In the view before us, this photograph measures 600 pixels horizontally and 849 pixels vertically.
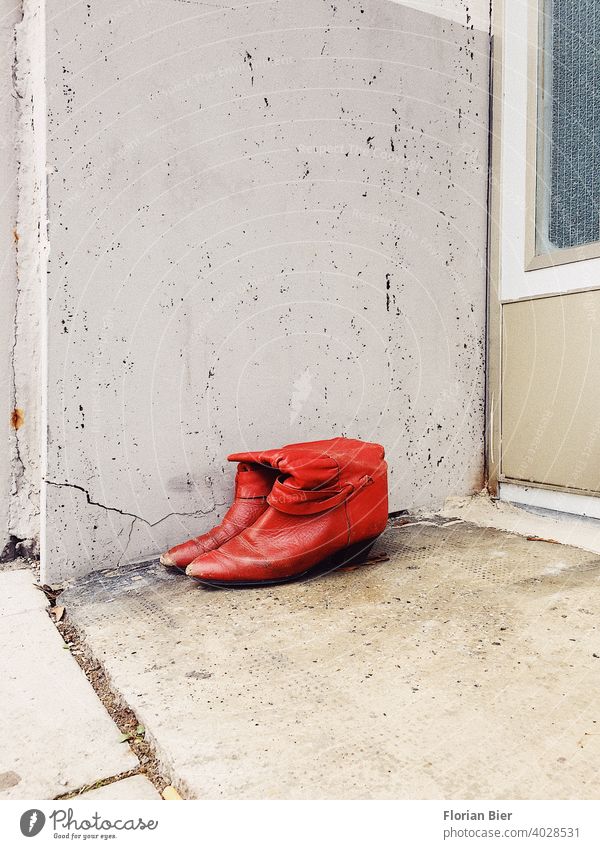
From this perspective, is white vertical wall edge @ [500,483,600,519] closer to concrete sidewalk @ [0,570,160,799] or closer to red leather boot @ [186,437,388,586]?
red leather boot @ [186,437,388,586]

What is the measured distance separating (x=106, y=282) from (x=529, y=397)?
1.38 metres

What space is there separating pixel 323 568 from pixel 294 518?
0.59 feet

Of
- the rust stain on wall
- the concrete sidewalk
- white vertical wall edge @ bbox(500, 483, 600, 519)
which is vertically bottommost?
the concrete sidewalk

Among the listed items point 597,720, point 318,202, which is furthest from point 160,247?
point 597,720

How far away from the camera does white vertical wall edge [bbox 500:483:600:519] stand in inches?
73.3

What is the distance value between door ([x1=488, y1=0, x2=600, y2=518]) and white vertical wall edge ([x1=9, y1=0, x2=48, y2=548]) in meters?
1.50

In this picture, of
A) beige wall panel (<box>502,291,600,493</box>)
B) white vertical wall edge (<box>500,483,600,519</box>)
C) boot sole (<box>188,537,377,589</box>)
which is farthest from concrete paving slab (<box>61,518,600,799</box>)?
beige wall panel (<box>502,291,600,493</box>)

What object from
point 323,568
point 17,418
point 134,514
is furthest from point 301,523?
point 17,418

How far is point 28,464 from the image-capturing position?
1.61 metres

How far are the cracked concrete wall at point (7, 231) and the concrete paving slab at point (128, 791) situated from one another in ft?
3.29

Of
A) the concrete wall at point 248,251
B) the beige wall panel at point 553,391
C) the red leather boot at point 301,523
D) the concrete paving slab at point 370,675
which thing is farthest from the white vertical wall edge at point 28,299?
the beige wall panel at point 553,391

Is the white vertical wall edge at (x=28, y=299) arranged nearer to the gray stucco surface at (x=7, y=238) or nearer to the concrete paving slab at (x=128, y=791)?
the gray stucco surface at (x=7, y=238)

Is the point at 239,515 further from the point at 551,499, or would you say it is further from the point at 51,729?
the point at 551,499
